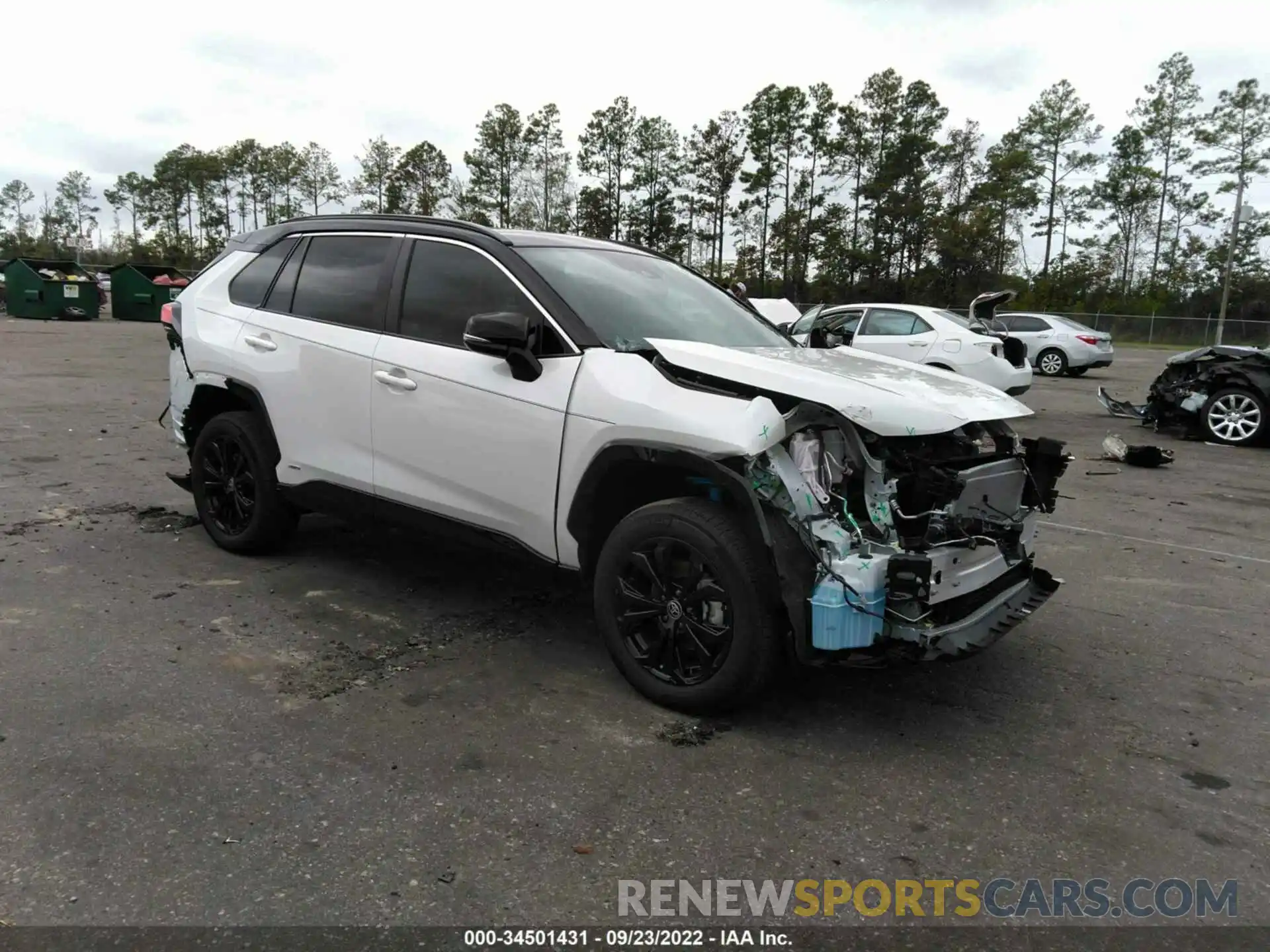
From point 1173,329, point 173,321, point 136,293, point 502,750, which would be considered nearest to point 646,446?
point 502,750

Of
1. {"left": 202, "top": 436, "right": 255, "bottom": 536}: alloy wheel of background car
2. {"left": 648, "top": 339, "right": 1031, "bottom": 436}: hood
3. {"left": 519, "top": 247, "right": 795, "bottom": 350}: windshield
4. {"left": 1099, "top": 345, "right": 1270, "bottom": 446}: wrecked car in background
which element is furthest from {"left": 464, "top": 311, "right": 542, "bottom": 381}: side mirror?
{"left": 1099, "top": 345, "right": 1270, "bottom": 446}: wrecked car in background

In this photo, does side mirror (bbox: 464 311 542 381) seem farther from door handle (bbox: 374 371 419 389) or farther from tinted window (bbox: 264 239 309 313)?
tinted window (bbox: 264 239 309 313)

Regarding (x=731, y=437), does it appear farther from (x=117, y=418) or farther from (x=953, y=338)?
(x=953, y=338)

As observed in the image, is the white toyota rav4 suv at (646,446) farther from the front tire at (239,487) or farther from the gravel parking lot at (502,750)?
the gravel parking lot at (502,750)

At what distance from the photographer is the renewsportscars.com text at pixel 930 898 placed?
97.4 inches

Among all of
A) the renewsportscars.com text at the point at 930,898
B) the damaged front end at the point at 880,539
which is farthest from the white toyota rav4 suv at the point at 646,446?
the renewsportscars.com text at the point at 930,898

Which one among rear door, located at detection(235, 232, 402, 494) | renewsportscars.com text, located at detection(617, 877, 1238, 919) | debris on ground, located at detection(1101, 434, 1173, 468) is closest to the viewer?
renewsportscars.com text, located at detection(617, 877, 1238, 919)

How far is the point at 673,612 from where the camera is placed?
3.42m

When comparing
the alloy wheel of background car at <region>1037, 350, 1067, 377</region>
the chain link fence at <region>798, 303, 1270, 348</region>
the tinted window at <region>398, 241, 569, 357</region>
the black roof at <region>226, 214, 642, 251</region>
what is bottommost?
the alloy wheel of background car at <region>1037, 350, 1067, 377</region>

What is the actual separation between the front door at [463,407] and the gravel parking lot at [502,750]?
68 centimetres

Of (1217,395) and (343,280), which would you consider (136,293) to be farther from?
(1217,395)

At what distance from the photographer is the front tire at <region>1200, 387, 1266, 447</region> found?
10891 mm

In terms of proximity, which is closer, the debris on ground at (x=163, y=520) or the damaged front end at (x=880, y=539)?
the damaged front end at (x=880, y=539)

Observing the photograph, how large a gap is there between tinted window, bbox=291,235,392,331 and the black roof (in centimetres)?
9
